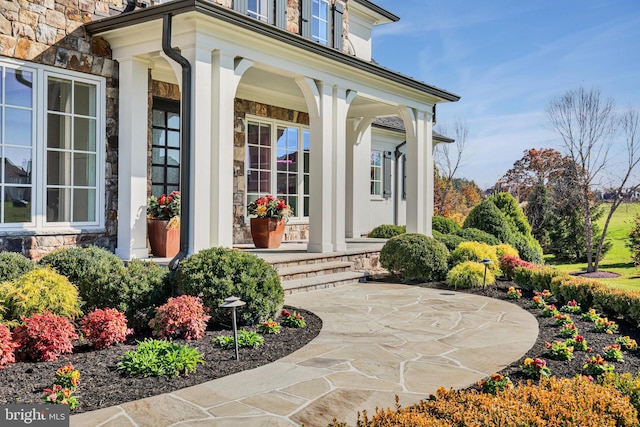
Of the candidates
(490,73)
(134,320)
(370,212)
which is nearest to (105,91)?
(134,320)

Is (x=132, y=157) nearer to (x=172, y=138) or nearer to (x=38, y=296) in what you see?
(x=172, y=138)

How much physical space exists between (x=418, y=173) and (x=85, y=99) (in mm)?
7119

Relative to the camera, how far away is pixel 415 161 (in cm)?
1197

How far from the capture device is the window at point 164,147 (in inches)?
364

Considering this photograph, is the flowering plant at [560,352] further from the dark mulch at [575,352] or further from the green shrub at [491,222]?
the green shrub at [491,222]

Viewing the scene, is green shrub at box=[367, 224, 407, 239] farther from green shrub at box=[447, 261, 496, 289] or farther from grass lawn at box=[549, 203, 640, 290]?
grass lawn at box=[549, 203, 640, 290]

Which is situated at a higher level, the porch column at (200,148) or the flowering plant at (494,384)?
the porch column at (200,148)

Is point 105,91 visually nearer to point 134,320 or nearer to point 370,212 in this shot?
point 134,320

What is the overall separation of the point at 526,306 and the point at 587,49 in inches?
616

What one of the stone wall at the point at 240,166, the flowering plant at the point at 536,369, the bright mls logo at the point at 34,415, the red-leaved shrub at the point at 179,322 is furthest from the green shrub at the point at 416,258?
the bright mls logo at the point at 34,415

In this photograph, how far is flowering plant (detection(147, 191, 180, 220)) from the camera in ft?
26.2

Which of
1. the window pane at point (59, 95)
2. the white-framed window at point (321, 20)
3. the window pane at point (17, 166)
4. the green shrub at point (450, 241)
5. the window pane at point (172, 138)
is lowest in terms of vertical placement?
the green shrub at point (450, 241)

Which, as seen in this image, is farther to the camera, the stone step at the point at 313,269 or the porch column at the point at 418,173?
the porch column at the point at 418,173

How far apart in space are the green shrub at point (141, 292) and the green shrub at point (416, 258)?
453cm
